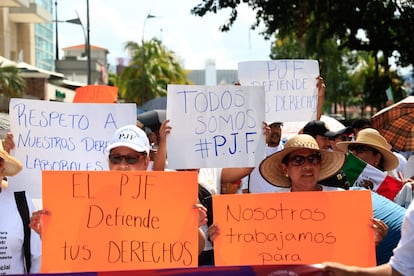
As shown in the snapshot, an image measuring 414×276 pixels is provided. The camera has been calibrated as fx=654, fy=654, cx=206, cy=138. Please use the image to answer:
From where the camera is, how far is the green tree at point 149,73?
146 feet

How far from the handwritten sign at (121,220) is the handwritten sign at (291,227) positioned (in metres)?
0.17

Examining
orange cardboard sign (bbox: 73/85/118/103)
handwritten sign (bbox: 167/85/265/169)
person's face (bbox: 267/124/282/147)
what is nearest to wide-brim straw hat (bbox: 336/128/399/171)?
handwritten sign (bbox: 167/85/265/169)

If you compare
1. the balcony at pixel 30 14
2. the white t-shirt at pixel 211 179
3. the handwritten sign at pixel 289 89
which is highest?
the balcony at pixel 30 14

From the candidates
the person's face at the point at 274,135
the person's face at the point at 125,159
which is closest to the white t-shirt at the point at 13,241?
the person's face at the point at 125,159

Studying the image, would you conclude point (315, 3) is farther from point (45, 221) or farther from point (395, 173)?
point (45, 221)

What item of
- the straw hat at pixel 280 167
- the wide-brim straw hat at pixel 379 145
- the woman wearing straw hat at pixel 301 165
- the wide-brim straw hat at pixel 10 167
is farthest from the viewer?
the wide-brim straw hat at pixel 379 145

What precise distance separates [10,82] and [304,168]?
71.3 ft

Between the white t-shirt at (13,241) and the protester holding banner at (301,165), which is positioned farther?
the protester holding banner at (301,165)

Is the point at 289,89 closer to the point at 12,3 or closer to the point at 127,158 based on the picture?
the point at 127,158

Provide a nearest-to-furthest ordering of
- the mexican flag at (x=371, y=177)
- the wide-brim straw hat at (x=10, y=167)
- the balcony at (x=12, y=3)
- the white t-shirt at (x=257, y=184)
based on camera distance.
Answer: the wide-brim straw hat at (x=10, y=167)
the mexican flag at (x=371, y=177)
the white t-shirt at (x=257, y=184)
the balcony at (x=12, y=3)

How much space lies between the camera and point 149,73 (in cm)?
4562

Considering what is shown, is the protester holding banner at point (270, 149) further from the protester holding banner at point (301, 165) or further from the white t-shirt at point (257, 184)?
the protester holding banner at point (301, 165)

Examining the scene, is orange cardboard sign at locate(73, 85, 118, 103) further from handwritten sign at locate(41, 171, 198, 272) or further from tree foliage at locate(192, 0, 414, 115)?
tree foliage at locate(192, 0, 414, 115)

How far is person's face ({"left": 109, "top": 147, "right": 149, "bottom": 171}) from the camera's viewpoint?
355 centimetres
